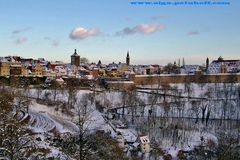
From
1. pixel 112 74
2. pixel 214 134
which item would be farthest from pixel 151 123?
pixel 112 74

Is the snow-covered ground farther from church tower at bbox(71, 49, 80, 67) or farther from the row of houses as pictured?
church tower at bbox(71, 49, 80, 67)

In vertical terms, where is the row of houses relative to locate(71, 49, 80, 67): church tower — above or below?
below

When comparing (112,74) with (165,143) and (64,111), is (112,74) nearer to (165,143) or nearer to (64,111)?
(64,111)

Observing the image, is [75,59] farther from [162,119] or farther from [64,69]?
[162,119]

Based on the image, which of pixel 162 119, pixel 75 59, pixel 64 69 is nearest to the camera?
pixel 162 119

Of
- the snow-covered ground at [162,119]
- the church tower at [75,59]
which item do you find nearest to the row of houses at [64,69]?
the church tower at [75,59]

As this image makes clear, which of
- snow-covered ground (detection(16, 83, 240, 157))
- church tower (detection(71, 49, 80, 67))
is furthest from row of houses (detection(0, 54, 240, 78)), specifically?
snow-covered ground (detection(16, 83, 240, 157))

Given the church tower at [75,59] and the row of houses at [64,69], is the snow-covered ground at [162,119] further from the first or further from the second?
the church tower at [75,59]

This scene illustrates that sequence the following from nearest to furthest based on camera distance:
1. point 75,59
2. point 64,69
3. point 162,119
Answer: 1. point 162,119
2. point 64,69
3. point 75,59

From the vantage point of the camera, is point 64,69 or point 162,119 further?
point 64,69

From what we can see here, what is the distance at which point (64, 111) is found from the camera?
110ft

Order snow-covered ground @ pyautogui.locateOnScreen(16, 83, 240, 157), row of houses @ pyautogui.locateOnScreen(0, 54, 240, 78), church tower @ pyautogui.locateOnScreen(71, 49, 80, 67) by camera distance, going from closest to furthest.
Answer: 1. snow-covered ground @ pyautogui.locateOnScreen(16, 83, 240, 157)
2. row of houses @ pyautogui.locateOnScreen(0, 54, 240, 78)
3. church tower @ pyautogui.locateOnScreen(71, 49, 80, 67)

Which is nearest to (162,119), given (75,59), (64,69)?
(64,69)

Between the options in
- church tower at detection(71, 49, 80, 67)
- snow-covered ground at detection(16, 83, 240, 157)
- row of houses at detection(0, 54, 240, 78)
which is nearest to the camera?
snow-covered ground at detection(16, 83, 240, 157)
